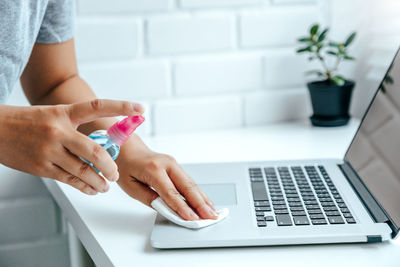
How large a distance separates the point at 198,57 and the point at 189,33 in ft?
0.19

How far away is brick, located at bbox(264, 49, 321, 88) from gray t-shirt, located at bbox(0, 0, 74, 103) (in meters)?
0.53

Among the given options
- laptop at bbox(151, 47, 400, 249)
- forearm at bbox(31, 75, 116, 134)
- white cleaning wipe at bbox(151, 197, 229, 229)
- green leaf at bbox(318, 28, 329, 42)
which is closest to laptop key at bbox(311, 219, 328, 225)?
laptop at bbox(151, 47, 400, 249)

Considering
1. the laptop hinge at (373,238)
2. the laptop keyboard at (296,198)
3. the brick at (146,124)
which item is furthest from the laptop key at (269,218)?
the brick at (146,124)

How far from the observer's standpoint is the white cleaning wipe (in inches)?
23.1

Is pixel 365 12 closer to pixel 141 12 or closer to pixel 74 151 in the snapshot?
pixel 141 12

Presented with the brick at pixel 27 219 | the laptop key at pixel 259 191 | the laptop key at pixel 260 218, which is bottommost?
the brick at pixel 27 219

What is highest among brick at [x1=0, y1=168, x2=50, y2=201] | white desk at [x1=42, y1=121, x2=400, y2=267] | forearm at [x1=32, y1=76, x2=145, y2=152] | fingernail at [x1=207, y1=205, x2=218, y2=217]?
forearm at [x1=32, y1=76, x2=145, y2=152]

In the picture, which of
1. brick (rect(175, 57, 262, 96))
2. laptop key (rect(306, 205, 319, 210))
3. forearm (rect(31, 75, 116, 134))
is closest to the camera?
laptop key (rect(306, 205, 319, 210))

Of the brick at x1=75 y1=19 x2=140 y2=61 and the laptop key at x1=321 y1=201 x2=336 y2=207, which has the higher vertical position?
the brick at x1=75 y1=19 x2=140 y2=61

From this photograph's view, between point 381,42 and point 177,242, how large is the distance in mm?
850

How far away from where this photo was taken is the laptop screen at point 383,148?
2.07 ft

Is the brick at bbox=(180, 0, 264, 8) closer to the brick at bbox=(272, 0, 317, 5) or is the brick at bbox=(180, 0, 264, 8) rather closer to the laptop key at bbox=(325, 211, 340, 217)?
the brick at bbox=(272, 0, 317, 5)

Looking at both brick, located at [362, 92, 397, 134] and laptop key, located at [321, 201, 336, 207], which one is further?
brick, located at [362, 92, 397, 134]

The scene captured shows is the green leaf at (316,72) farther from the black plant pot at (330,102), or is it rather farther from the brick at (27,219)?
the brick at (27,219)
